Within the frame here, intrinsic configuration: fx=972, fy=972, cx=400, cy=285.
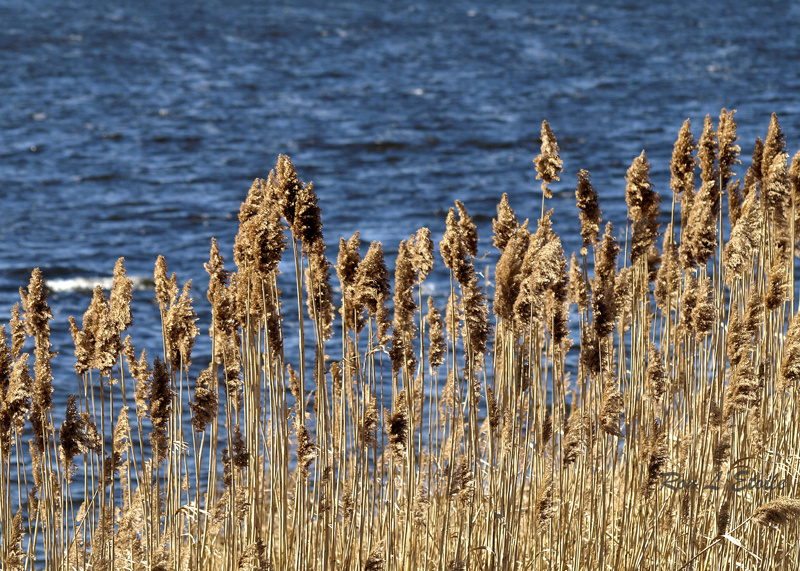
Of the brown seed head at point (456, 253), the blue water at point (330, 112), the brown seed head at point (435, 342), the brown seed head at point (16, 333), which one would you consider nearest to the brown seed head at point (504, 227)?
the brown seed head at point (456, 253)

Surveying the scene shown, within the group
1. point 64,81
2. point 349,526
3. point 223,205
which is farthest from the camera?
point 64,81

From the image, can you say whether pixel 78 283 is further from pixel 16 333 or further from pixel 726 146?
pixel 726 146

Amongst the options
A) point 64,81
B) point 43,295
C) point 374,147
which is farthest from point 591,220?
point 64,81

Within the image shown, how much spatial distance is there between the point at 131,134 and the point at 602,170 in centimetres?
828

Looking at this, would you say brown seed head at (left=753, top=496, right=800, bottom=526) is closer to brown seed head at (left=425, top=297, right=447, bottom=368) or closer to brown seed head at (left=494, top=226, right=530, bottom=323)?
brown seed head at (left=494, top=226, right=530, bottom=323)

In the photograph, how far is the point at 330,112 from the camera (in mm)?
18828

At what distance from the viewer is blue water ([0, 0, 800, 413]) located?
41.8 ft

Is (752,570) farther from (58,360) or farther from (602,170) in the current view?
(602,170)

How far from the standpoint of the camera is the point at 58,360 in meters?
9.73

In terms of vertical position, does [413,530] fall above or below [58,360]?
above
